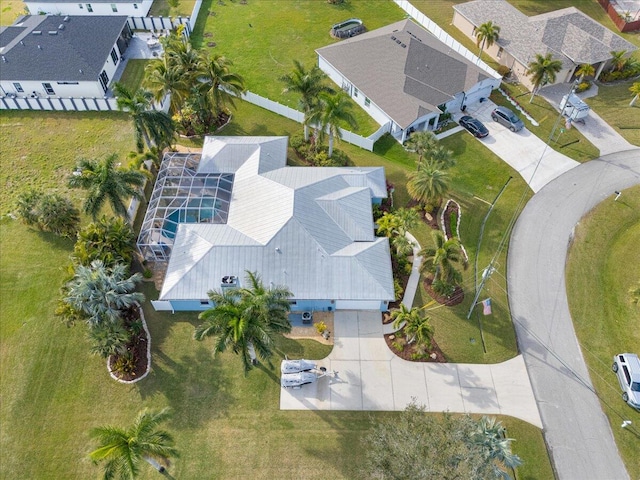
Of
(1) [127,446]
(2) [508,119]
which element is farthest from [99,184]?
(2) [508,119]

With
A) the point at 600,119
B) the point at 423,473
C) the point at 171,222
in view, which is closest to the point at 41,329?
the point at 171,222

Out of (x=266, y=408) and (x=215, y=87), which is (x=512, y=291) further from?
(x=215, y=87)

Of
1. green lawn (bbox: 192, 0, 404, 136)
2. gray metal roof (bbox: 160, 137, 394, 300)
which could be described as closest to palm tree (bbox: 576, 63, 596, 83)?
green lawn (bbox: 192, 0, 404, 136)

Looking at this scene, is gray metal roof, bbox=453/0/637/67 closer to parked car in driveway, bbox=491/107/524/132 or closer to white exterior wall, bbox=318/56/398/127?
parked car in driveway, bbox=491/107/524/132

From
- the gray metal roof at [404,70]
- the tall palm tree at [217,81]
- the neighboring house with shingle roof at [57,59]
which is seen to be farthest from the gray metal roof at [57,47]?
the gray metal roof at [404,70]

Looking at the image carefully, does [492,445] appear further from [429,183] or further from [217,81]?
[217,81]
